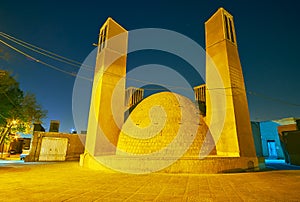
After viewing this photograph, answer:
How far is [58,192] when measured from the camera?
15.9ft

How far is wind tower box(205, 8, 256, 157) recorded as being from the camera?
10828 mm

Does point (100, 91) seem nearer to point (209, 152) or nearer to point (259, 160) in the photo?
point (209, 152)

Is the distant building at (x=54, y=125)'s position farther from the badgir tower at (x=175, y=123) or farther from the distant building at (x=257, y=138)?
the distant building at (x=257, y=138)

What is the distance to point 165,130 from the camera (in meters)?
11.7

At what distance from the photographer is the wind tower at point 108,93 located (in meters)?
12.1

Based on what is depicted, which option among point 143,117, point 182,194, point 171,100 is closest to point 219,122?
point 171,100

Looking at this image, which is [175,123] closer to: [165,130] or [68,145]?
[165,130]

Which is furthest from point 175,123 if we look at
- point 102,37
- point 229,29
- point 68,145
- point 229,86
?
point 68,145

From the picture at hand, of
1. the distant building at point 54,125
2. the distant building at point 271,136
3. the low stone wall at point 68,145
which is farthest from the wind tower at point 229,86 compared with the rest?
the distant building at point 54,125

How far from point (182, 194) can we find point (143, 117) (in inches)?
319

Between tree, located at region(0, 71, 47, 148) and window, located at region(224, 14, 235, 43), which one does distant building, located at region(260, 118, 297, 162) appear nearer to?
window, located at region(224, 14, 235, 43)

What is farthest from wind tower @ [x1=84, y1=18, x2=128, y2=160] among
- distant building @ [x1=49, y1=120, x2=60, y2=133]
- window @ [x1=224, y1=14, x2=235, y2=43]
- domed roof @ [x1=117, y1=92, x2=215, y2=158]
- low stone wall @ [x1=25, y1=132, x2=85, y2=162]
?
distant building @ [x1=49, y1=120, x2=60, y2=133]

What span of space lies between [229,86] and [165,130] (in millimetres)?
5470

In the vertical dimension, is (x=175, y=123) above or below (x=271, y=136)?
above
